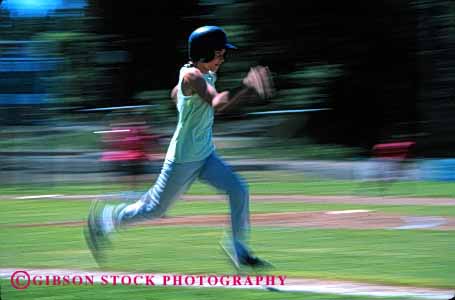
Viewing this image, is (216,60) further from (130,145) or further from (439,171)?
(439,171)

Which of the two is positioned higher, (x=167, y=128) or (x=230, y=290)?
(x=167, y=128)

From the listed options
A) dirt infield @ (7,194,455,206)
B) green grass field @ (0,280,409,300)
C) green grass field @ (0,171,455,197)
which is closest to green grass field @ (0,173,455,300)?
green grass field @ (0,280,409,300)

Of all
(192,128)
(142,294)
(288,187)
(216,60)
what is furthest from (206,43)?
(288,187)

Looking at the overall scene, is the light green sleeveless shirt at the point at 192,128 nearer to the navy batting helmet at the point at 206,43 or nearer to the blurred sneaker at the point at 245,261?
the navy batting helmet at the point at 206,43

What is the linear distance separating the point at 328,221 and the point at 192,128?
4139 millimetres

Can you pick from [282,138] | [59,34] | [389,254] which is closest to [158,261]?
[389,254]

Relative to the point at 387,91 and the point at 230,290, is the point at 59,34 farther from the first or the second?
the point at 230,290

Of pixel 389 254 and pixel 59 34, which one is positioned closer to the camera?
pixel 389 254

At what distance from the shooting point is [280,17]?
22172 millimetres

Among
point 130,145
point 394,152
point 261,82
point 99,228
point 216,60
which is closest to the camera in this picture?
point 261,82

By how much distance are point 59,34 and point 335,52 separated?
6.83 metres

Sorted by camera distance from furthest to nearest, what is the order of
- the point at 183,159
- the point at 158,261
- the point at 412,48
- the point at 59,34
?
1. the point at 59,34
2. the point at 412,48
3. the point at 158,261
4. the point at 183,159

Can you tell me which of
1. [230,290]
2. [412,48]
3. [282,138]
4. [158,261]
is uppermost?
[412,48]

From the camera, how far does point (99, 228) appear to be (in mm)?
7938
